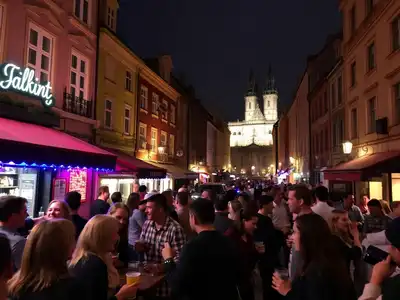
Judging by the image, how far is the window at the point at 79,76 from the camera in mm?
13844

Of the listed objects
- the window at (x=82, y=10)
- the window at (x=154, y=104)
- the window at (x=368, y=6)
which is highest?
the window at (x=368, y=6)

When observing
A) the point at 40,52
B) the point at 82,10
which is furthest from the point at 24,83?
the point at 82,10

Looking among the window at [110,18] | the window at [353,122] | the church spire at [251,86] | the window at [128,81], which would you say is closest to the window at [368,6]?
the window at [353,122]

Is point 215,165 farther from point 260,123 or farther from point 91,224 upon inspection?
point 260,123

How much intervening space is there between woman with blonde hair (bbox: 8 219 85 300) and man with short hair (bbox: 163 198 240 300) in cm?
104

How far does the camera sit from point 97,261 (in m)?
2.84

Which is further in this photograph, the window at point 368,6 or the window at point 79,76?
the window at point 368,6

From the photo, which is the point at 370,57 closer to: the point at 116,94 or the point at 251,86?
the point at 116,94

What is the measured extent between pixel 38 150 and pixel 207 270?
241 inches

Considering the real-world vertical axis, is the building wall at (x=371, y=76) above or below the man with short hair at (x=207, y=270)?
above

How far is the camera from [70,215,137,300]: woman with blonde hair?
2715mm

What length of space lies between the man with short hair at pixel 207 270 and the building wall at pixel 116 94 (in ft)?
42.4

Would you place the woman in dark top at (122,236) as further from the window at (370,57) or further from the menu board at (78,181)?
the window at (370,57)

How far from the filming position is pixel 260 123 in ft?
458
